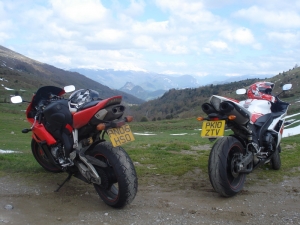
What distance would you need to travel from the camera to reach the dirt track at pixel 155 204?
14.5 feet

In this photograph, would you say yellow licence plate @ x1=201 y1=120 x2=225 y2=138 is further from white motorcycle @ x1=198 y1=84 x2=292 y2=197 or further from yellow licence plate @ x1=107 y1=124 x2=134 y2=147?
yellow licence plate @ x1=107 y1=124 x2=134 y2=147

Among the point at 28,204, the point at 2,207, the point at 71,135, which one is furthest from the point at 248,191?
the point at 2,207

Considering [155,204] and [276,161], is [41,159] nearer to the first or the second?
[155,204]

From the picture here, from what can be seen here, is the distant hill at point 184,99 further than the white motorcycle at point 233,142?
Yes

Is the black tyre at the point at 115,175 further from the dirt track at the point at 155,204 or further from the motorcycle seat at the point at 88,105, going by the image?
the motorcycle seat at the point at 88,105

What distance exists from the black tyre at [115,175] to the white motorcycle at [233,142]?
4.42ft

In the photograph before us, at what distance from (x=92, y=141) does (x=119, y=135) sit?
28.1 inches

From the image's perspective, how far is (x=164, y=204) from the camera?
497 cm

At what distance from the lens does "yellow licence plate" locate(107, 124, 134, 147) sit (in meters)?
4.70

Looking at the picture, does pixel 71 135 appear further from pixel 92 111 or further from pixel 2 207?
pixel 2 207

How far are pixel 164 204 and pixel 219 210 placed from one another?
0.81 meters

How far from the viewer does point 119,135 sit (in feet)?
15.7

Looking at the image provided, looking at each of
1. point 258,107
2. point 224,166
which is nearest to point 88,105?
point 224,166

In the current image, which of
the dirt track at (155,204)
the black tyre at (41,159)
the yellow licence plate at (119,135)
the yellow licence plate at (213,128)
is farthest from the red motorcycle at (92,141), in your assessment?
the yellow licence plate at (213,128)
